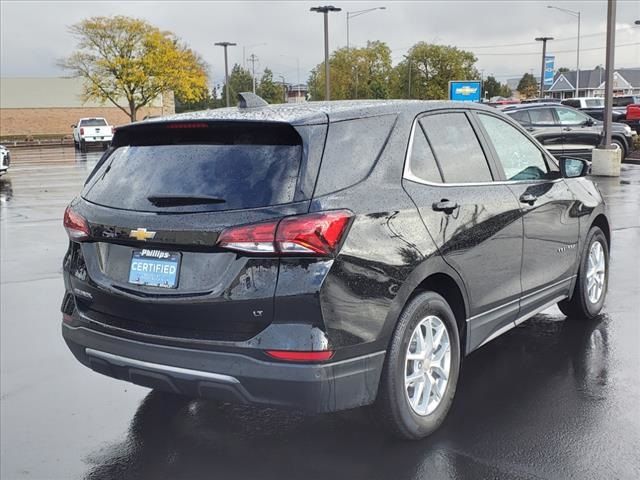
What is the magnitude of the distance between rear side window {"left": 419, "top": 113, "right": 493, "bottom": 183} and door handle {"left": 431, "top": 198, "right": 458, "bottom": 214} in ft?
0.60

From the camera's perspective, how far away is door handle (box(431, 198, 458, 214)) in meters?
3.93

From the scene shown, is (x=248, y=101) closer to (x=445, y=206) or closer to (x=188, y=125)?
(x=188, y=125)

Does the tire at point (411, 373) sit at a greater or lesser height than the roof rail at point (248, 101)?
lesser

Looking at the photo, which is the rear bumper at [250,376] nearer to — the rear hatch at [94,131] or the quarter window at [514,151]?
the quarter window at [514,151]

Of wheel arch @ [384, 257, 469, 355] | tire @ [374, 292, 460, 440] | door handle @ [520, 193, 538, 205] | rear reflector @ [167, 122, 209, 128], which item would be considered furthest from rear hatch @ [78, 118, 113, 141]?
tire @ [374, 292, 460, 440]

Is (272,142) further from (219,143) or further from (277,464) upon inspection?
(277,464)

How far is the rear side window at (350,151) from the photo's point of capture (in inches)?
135

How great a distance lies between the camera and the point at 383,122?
388cm

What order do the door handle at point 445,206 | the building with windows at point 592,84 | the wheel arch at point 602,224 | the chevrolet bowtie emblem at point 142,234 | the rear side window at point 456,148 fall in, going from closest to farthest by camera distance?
the chevrolet bowtie emblem at point 142,234, the door handle at point 445,206, the rear side window at point 456,148, the wheel arch at point 602,224, the building with windows at point 592,84

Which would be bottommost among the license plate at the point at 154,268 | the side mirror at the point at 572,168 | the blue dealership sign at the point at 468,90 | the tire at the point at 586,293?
the tire at the point at 586,293

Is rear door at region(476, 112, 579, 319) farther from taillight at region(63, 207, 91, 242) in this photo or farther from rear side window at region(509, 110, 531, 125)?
rear side window at region(509, 110, 531, 125)

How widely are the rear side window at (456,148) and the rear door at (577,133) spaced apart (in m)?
16.5

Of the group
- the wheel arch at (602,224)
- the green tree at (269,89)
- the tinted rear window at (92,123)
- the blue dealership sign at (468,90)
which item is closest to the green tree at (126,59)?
the tinted rear window at (92,123)

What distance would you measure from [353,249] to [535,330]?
9.88 ft
